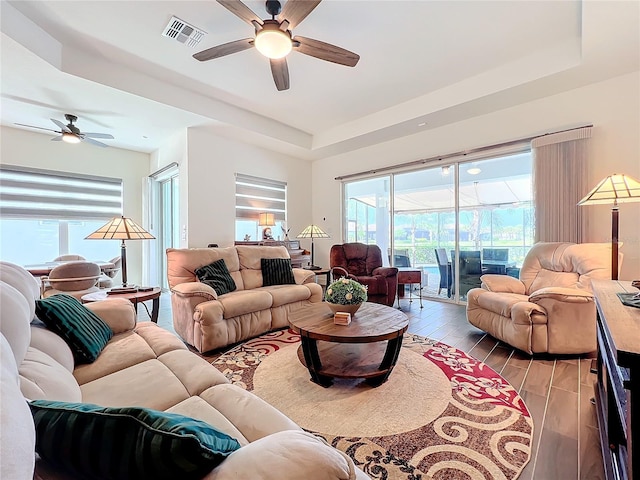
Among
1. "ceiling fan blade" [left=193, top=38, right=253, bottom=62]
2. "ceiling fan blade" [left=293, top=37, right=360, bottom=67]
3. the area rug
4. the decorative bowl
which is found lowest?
the area rug

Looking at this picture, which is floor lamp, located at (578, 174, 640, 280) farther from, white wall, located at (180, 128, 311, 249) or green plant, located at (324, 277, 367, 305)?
white wall, located at (180, 128, 311, 249)

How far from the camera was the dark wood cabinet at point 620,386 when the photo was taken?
2.67ft

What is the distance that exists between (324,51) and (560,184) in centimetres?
315

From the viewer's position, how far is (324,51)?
8.34 ft

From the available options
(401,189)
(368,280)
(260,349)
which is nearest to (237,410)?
(260,349)

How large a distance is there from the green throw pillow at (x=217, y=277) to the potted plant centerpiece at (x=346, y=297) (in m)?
1.37

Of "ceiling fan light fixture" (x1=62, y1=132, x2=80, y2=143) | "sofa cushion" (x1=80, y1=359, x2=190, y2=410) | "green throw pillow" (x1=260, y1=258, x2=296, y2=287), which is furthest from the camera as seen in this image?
"ceiling fan light fixture" (x1=62, y1=132, x2=80, y2=143)

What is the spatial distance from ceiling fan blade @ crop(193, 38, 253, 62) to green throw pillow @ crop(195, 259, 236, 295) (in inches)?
81.6

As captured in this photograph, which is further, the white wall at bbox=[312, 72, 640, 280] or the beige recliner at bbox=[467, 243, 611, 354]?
→ the white wall at bbox=[312, 72, 640, 280]

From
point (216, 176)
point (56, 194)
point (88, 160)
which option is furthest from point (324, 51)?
point (56, 194)

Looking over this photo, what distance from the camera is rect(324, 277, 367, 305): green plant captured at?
223cm

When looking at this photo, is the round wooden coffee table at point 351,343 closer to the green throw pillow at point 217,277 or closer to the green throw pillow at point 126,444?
the green throw pillow at point 217,277

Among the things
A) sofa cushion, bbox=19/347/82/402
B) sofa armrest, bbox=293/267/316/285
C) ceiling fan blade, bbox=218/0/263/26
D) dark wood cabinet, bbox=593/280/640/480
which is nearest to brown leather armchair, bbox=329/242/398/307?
sofa armrest, bbox=293/267/316/285

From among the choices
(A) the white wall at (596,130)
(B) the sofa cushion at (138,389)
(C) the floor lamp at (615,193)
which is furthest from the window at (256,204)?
(C) the floor lamp at (615,193)
